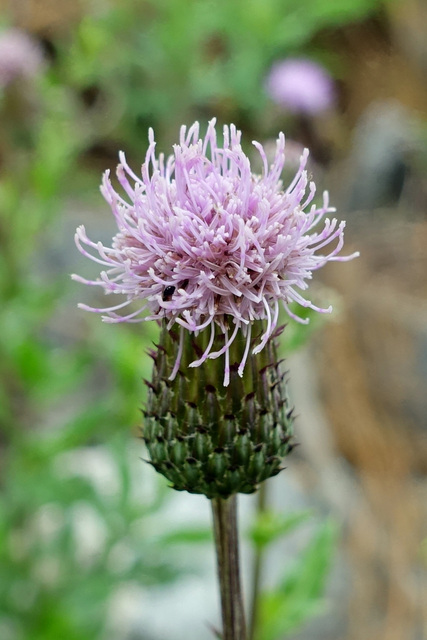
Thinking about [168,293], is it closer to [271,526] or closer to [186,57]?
[271,526]

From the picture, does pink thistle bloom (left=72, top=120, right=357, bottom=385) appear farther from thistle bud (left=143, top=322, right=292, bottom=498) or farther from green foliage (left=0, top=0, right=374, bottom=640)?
green foliage (left=0, top=0, right=374, bottom=640)

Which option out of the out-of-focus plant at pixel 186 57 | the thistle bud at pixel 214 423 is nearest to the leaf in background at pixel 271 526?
the thistle bud at pixel 214 423

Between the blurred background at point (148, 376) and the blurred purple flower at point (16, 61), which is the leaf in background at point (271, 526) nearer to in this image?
the blurred background at point (148, 376)

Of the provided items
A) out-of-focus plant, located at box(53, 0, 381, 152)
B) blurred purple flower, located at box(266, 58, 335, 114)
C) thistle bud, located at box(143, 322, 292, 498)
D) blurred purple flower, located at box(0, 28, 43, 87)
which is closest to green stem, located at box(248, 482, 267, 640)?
thistle bud, located at box(143, 322, 292, 498)

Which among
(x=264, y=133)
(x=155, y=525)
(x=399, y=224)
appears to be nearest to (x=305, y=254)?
(x=155, y=525)

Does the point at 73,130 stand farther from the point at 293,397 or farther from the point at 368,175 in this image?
the point at 368,175

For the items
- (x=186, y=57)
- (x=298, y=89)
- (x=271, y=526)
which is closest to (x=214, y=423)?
(x=271, y=526)
